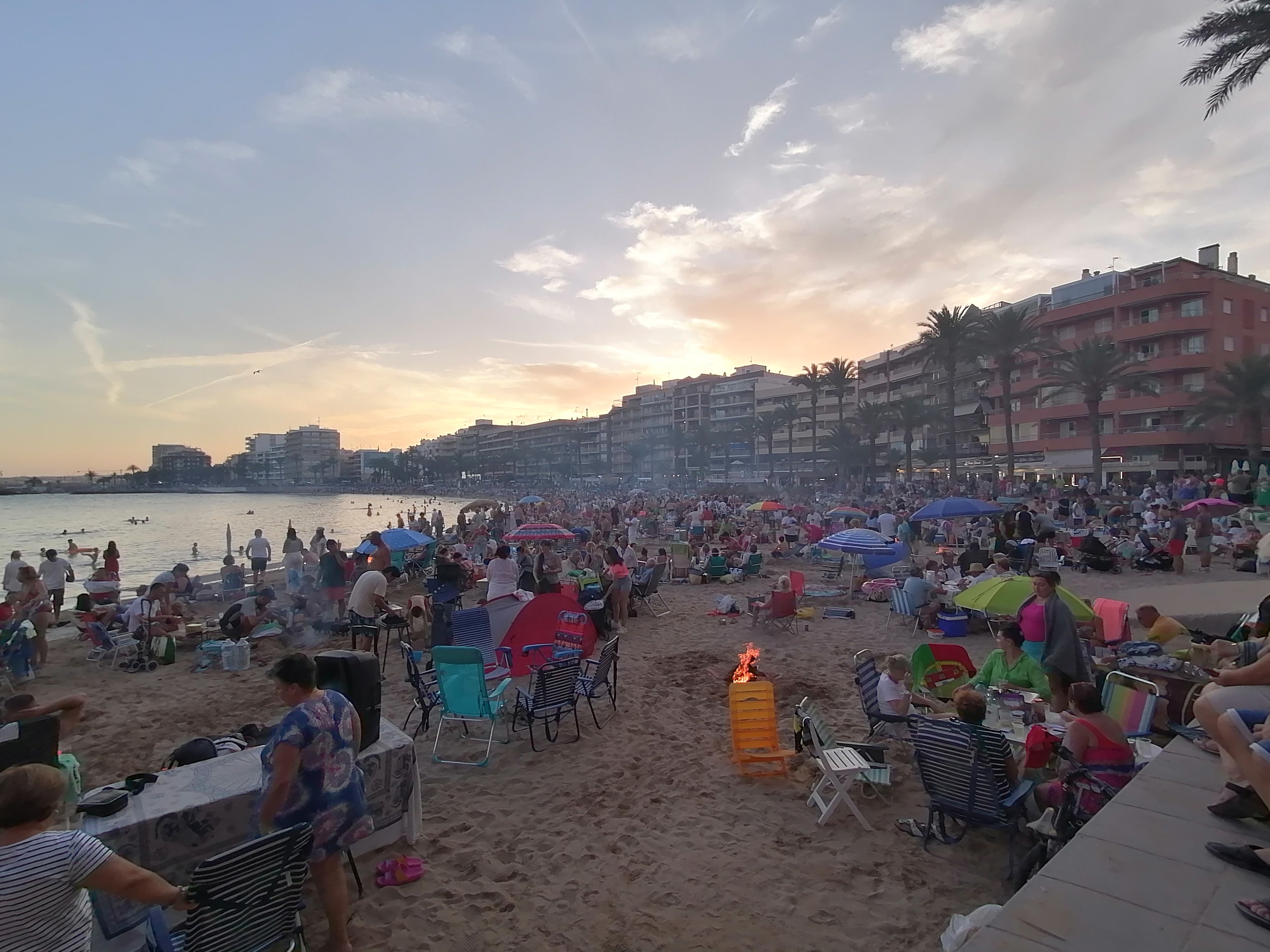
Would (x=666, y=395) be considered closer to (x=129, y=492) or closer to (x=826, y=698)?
(x=826, y=698)

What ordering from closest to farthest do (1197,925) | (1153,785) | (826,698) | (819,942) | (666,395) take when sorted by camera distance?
1. (1197,925)
2. (819,942)
3. (1153,785)
4. (826,698)
5. (666,395)

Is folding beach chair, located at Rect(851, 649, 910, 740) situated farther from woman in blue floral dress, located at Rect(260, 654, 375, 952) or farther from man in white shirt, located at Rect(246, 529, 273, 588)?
man in white shirt, located at Rect(246, 529, 273, 588)

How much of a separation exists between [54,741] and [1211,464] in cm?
4933

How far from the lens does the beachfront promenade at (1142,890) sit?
254 cm

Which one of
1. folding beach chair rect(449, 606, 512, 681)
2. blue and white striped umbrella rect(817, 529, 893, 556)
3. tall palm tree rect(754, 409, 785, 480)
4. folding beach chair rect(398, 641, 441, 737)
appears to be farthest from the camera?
tall palm tree rect(754, 409, 785, 480)

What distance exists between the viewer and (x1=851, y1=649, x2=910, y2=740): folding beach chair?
5.64 meters

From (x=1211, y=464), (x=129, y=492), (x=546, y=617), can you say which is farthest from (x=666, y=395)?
(x=129, y=492)

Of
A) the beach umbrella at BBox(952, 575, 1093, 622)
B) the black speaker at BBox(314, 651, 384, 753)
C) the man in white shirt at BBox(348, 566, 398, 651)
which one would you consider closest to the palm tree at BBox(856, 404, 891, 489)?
the beach umbrella at BBox(952, 575, 1093, 622)

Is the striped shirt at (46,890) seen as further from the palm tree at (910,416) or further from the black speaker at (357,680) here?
the palm tree at (910,416)

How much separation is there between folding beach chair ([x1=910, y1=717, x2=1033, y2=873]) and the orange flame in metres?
2.47

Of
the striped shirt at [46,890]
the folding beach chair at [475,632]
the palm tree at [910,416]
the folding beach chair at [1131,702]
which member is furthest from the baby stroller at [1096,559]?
the palm tree at [910,416]

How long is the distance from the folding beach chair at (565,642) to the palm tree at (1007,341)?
3345cm

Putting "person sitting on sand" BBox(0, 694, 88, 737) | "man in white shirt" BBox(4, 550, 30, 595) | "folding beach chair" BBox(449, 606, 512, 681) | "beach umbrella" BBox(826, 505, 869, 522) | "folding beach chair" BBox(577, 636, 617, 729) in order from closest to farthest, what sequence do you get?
"person sitting on sand" BBox(0, 694, 88, 737) < "folding beach chair" BBox(577, 636, 617, 729) < "folding beach chair" BBox(449, 606, 512, 681) < "man in white shirt" BBox(4, 550, 30, 595) < "beach umbrella" BBox(826, 505, 869, 522)

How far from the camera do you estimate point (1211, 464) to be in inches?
1446
